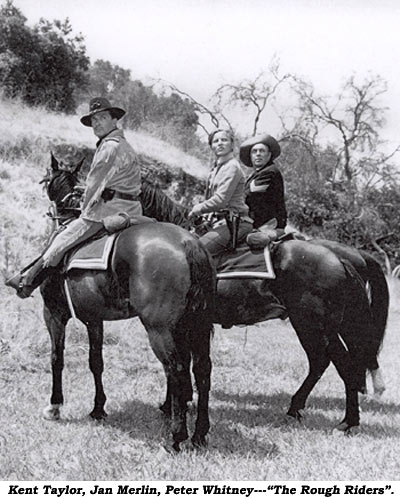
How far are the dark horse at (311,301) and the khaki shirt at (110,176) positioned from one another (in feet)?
1.81

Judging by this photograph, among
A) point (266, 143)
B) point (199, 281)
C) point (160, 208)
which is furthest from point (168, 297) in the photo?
point (266, 143)

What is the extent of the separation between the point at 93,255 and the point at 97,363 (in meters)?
1.46

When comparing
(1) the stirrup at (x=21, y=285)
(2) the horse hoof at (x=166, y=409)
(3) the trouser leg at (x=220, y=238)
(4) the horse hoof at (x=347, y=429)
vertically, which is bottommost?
(2) the horse hoof at (x=166, y=409)

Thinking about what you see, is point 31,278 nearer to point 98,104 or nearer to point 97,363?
point 97,363

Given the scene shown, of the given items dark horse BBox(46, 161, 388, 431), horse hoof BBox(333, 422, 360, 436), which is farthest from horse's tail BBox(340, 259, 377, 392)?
horse hoof BBox(333, 422, 360, 436)

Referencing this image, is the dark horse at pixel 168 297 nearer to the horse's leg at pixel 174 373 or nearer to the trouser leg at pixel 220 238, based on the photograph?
the horse's leg at pixel 174 373

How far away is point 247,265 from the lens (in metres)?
5.79

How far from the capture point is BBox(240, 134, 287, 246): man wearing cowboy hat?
6168 millimetres

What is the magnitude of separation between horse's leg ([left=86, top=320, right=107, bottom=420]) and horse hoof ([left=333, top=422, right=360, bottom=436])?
228 centimetres

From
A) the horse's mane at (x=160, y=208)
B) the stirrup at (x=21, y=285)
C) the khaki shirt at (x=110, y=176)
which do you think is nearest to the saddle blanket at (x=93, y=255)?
the khaki shirt at (x=110, y=176)

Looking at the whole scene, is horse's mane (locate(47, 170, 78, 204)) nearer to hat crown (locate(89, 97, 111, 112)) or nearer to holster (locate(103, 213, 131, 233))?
hat crown (locate(89, 97, 111, 112))

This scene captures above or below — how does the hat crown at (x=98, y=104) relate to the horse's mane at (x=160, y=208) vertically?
above

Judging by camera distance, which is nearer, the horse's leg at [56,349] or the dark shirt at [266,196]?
the horse's leg at [56,349]

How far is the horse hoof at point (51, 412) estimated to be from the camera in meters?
5.47
